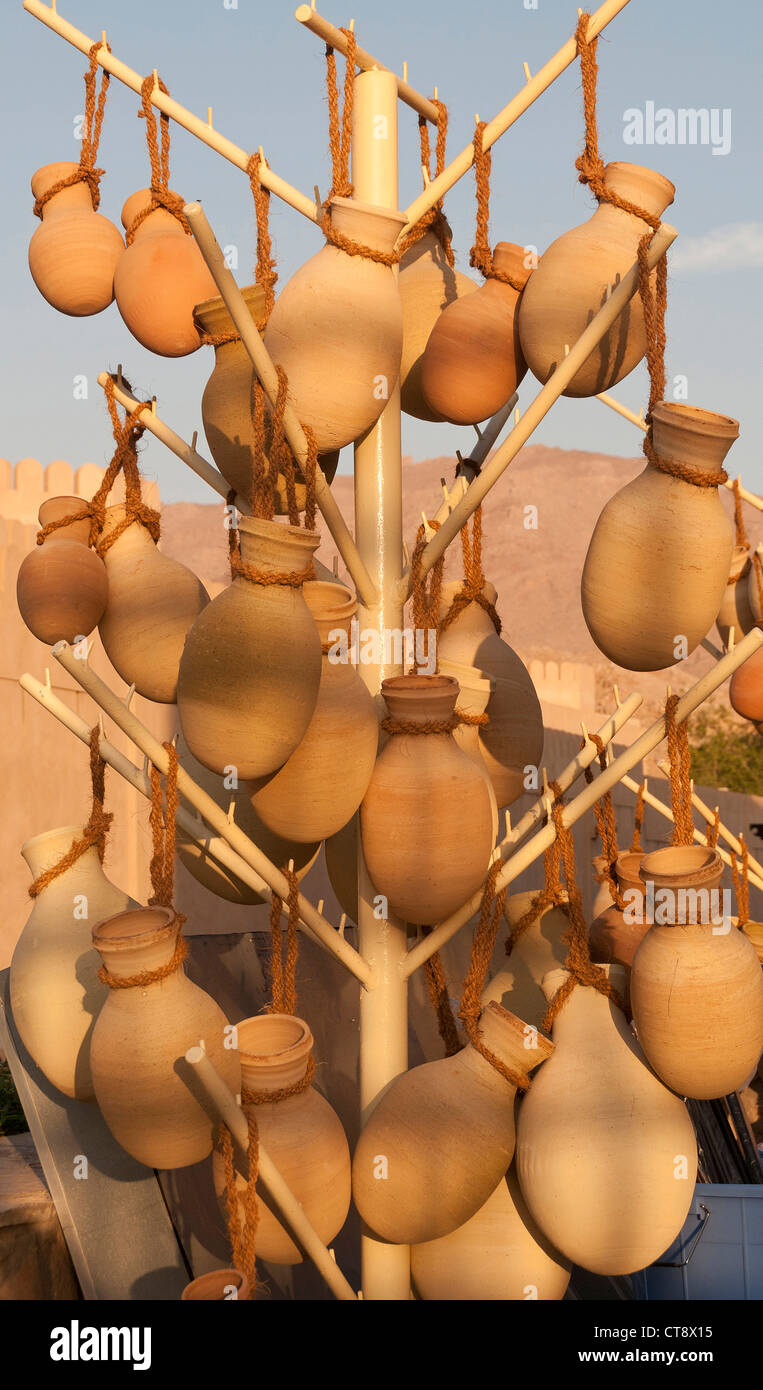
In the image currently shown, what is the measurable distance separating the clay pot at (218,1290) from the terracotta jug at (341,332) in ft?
3.83

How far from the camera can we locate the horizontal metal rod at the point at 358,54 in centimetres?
212

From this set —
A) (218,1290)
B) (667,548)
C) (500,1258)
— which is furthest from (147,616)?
(500,1258)

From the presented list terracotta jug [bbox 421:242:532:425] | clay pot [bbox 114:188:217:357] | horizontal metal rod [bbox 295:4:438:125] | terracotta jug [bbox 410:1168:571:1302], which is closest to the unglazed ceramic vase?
terracotta jug [bbox 410:1168:571:1302]

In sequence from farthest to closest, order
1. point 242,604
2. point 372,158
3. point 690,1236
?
point 690,1236 < point 372,158 < point 242,604

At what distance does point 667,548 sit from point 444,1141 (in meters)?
0.88

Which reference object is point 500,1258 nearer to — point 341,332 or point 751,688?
point 341,332

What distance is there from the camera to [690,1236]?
2719 mm

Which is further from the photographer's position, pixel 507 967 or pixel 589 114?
pixel 507 967

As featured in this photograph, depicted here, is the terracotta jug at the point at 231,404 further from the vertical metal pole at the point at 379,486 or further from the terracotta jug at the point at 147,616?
the terracotta jug at the point at 147,616

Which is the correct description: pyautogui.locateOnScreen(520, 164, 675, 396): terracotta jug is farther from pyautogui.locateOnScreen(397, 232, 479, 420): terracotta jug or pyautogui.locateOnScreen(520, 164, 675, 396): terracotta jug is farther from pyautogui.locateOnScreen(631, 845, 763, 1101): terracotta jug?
pyautogui.locateOnScreen(631, 845, 763, 1101): terracotta jug

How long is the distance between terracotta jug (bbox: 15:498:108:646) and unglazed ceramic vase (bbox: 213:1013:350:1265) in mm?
661
